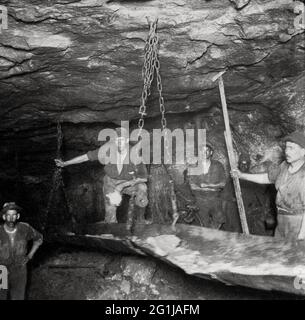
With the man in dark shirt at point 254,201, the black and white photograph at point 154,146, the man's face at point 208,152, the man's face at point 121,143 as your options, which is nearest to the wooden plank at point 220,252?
the black and white photograph at point 154,146

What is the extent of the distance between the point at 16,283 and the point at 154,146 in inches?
153

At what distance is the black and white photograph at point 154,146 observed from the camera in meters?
4.28

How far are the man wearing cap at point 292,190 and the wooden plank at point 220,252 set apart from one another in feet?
1.15

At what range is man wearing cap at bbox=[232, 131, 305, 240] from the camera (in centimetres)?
425

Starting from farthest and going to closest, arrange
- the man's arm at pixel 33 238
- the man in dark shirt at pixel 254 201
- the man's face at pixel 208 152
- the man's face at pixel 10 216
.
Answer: the man in dark shirt at pixel 254 201 → the man's face at pixel 208 152 → the man's arm at pixel 33 238 → the man's face at pixel 10 216

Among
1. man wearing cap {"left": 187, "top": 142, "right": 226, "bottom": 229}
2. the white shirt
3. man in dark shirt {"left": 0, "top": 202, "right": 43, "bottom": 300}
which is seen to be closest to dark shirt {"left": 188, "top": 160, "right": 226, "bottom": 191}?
man wearing cap {"left": 187, "top": 142, "right": 226, "bottom": 229}

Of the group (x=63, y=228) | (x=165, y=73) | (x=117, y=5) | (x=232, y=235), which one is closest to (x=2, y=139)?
(x=63, y=228)

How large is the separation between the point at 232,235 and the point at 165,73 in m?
2.44

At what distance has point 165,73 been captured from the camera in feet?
18.0

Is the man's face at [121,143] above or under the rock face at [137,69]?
under

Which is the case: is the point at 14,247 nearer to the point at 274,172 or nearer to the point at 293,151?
the point at 274,172

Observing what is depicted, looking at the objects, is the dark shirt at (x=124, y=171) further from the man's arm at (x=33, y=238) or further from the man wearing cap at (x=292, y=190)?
the man wearing cap at (x=292, y=190)

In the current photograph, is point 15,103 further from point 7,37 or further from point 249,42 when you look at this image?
point 249,42

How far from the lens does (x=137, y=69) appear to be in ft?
17.5
